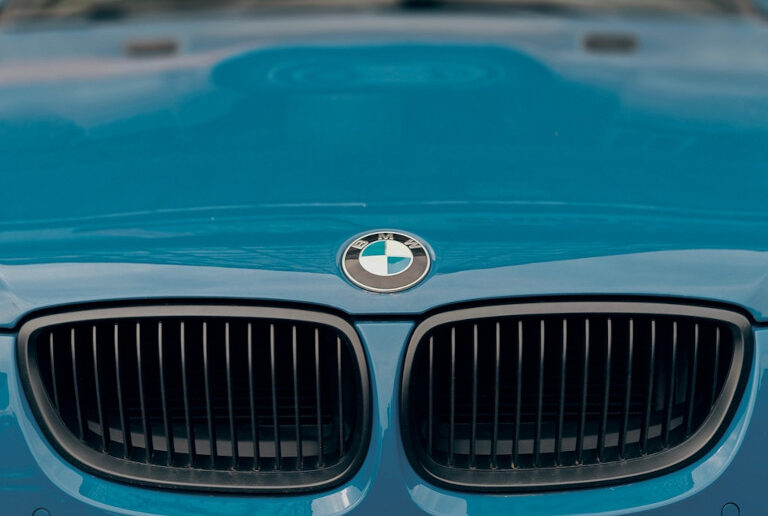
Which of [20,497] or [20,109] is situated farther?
[20,109]

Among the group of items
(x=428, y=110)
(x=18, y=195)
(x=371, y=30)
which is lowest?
(x=18, y=195)

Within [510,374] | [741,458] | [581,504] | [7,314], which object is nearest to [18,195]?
[7,314]

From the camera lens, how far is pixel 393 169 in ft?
6.39

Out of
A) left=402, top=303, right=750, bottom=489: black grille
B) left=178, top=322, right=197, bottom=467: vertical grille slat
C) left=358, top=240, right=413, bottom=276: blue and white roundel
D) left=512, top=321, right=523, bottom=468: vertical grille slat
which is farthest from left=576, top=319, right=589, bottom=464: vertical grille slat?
left=178, top=322, right=197, bottom=467: vertical grille slat

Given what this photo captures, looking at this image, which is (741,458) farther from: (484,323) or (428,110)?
(428,110)

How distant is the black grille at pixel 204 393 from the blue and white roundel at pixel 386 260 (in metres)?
0.10

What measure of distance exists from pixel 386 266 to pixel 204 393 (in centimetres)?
39

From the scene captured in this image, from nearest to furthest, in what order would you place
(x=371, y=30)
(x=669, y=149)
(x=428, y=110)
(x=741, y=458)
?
(x=741, y=458) → (x=669, y=149) → (x=428, y=110) → (x=371, y=30)

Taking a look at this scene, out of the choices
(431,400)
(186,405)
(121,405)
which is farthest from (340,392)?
(121,405)

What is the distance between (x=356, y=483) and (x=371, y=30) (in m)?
1.26

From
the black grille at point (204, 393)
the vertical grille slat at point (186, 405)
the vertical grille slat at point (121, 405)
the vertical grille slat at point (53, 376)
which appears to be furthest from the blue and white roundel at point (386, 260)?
the vertical grille slat at point (53, 376)

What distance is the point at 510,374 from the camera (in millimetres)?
1860

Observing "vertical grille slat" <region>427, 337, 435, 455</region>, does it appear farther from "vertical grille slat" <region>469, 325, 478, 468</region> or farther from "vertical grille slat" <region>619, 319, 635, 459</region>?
"vertical grille slat" <region>619, 319, 635, 459</region>

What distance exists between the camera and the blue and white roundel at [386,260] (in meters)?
1.77
